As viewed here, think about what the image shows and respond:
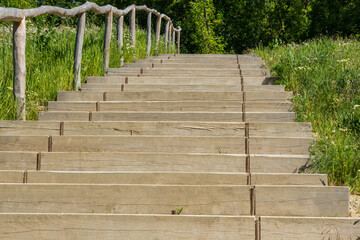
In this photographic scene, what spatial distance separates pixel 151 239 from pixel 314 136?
2399 millimetres

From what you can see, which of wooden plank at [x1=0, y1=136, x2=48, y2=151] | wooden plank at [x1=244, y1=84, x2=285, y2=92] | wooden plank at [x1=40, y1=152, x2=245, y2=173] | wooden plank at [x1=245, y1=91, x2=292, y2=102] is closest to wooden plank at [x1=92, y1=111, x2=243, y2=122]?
wooden plank at [x1=245, y1=91, x2=292, y2=102]

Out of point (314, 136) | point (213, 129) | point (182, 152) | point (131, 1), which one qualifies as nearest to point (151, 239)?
point (182, 152)

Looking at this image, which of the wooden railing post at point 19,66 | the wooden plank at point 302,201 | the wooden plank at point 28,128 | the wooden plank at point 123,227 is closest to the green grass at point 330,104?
the wooden plank at point 302,201

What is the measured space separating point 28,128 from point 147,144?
1.15 meters

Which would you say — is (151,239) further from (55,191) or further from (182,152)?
(182,152)

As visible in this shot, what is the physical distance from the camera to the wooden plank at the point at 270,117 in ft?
18.5

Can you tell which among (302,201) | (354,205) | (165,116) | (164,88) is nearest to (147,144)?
(165,116)

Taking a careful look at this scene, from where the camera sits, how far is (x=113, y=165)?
445cm

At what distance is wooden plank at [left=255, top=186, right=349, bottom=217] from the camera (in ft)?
12.1

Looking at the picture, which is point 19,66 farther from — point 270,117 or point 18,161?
point 270,117

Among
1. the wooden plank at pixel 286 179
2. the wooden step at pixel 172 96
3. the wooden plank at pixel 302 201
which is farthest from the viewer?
the wooden step at pixel 172 96

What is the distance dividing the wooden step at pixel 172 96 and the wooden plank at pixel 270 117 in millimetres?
674

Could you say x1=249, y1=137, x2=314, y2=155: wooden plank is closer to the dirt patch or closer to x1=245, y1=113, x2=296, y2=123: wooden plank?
the dirt patch

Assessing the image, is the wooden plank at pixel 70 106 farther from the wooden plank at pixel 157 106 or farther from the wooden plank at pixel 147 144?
the wooden plank at pixel 147 144
